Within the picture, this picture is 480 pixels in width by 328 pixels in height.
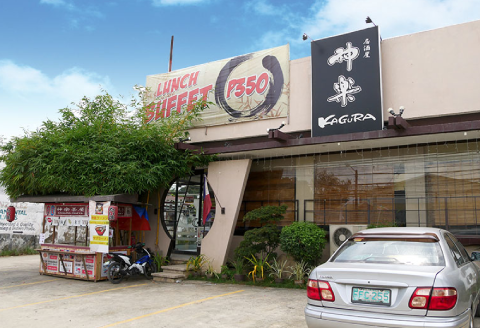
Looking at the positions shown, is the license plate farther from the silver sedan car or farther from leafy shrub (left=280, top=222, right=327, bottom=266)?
leafy shrub (left=280, top=222, right=327, bottom=266)

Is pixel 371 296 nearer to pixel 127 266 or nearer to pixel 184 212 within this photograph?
pixel 127 266

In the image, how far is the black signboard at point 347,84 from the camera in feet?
31.2

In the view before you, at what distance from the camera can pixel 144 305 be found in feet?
25.1

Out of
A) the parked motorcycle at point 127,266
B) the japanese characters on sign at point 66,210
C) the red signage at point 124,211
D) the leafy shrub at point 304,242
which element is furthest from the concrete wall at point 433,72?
the japanese characters on sign at point 66,210

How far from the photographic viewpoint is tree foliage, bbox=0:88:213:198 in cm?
1070

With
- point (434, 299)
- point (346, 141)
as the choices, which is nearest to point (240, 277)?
point (346, 141)

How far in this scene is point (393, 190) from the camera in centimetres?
1012

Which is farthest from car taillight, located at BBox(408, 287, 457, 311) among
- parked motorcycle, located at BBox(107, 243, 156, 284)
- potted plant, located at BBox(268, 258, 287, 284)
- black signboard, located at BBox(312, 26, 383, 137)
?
parked motorcycle, located at BBox(107, 243, 156, 284)

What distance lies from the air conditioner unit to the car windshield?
5.09 metres

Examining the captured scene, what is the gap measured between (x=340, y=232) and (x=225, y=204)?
334cm

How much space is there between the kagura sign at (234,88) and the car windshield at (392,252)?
21.7 ft

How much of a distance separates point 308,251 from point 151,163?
498cm

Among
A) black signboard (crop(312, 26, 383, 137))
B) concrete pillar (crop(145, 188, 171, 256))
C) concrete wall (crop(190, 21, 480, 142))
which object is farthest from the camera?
concrete pillar (crop(145, 188, 171, 256))

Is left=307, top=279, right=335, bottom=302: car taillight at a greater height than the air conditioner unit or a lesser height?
lesser
